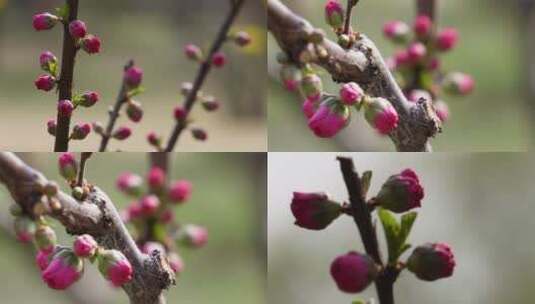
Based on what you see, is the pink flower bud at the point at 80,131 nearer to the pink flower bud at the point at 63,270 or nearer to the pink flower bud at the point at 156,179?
the pink flower bud at the point at 63,270

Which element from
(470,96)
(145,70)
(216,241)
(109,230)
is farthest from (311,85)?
(216,241)

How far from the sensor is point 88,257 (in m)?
0.42

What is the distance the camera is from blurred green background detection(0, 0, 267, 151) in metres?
0.81

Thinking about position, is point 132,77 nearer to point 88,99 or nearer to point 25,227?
point 88,99

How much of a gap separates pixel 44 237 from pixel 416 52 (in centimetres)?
37

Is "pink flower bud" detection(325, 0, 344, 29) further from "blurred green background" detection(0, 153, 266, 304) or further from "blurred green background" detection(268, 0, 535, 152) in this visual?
"blurred green background" detection(0, 153, 266, 304)

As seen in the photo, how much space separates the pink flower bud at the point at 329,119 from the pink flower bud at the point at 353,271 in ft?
0.23

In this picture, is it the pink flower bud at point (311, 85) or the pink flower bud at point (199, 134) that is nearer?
the pink flower bud at point (311, 85)

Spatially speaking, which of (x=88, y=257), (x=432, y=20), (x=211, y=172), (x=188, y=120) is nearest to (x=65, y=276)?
(x=88, y=257)

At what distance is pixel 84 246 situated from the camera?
1.35 ft

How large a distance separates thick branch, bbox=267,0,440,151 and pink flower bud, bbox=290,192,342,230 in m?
0.07

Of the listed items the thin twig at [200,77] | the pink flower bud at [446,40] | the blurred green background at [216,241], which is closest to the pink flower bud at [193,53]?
the thin twig at [200,77]

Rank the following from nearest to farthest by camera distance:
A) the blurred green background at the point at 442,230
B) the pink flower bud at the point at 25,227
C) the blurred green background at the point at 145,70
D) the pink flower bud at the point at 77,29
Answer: the pink flower bud at the point at 25,227
the pink flower bud at the point at 77,29
the blurred green background at the point at 442,230
the blurred green background at the point at 145,70

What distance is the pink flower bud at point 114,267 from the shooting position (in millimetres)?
416
